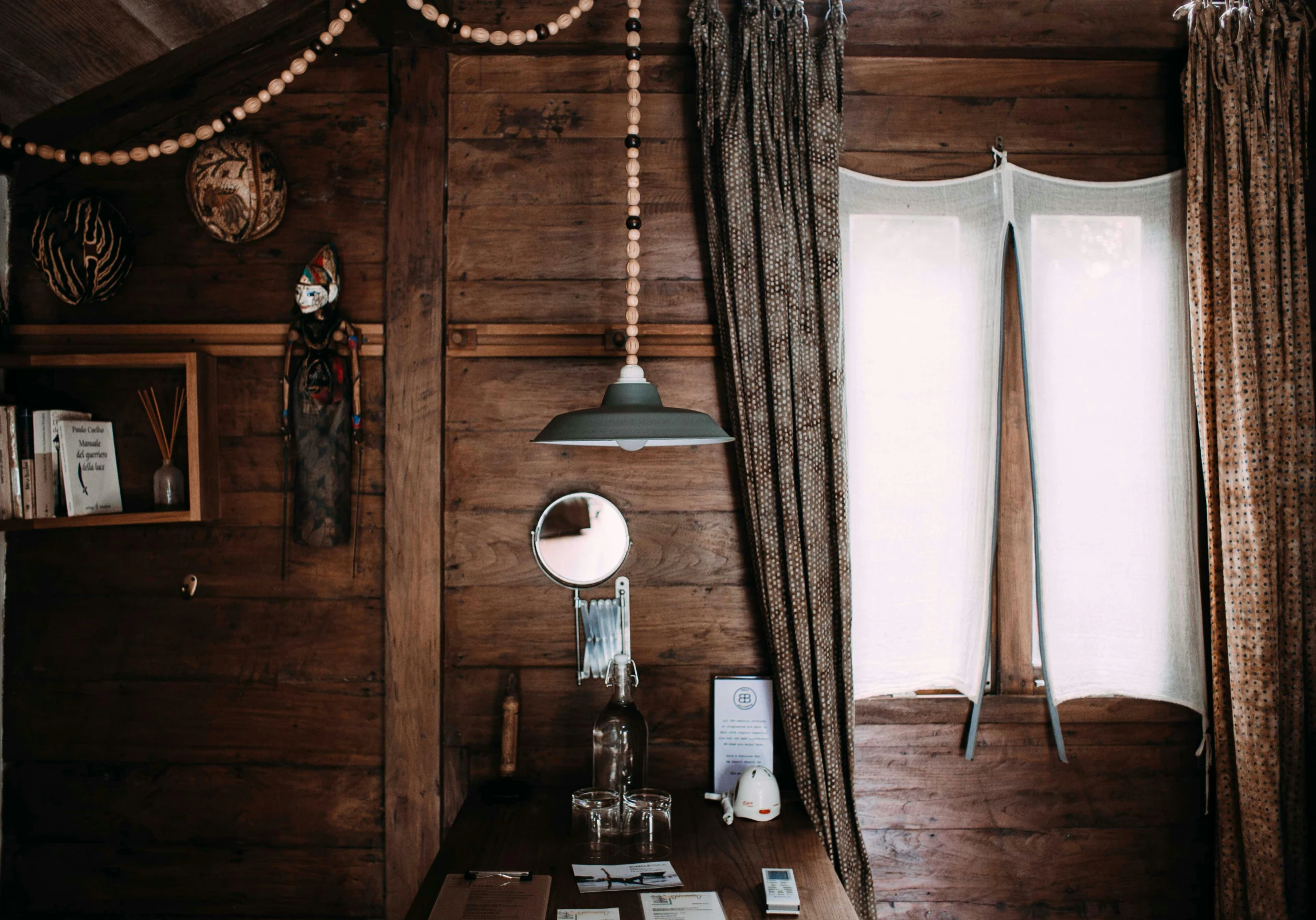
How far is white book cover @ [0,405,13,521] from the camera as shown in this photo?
5.72ft

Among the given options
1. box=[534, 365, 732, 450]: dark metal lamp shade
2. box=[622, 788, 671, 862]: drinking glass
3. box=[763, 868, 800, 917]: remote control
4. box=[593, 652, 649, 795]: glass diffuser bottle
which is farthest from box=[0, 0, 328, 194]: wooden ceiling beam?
box=[763, 868, 800, 917]: remote control

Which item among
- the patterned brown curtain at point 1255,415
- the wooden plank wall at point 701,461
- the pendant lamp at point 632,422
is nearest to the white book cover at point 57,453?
the wooden plank wall at point 701,461

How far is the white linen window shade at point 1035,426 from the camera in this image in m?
2.02

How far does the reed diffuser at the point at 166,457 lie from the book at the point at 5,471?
265 millimetres

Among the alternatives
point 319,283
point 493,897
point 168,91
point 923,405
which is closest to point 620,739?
point 493,897

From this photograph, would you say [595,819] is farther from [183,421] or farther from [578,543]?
[183,421]

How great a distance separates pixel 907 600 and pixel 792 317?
2.49ft

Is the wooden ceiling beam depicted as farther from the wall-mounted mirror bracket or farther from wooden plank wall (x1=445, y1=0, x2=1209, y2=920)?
the wall-mounted mirror bracket

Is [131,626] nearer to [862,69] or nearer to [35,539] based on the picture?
[35,539]

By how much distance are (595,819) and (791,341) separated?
3.71 feet

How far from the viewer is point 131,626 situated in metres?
1.99

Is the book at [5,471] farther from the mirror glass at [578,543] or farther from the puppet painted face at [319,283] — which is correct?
the mirror glass at [578,543]

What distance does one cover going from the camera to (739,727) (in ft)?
6.36

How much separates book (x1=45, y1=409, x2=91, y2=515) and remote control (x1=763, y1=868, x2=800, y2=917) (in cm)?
171
